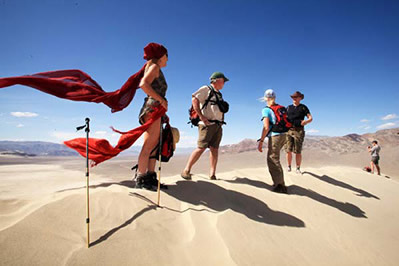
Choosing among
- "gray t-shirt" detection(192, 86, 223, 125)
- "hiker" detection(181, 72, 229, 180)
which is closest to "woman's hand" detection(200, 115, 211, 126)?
"hiker" detection(181, 72, 229, 180)

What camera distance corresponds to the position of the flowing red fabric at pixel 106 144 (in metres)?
2.55

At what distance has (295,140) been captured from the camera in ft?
17.4

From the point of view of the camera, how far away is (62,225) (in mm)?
1658

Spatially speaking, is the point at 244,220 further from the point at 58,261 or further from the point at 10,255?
the point at 10,255

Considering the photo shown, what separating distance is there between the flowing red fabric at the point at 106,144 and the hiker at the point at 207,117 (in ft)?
3.80

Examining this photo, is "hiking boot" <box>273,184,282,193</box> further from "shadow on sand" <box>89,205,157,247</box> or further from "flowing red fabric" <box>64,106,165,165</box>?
"flowing red fabric" <box>64,106,165,165</box>

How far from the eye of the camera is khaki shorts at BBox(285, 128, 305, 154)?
17.3ft

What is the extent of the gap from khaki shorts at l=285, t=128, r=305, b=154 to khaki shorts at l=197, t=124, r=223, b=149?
2.56m

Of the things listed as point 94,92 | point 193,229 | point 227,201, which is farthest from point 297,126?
point 94,92

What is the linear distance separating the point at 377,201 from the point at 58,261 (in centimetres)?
577

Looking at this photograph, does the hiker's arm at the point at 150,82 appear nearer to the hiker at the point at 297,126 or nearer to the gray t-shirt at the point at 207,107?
the gray t-shirt at the point at 207,107

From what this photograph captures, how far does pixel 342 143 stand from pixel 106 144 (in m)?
23.6

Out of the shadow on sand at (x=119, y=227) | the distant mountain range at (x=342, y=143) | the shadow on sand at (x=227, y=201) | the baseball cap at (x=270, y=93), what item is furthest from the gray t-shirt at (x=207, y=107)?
the distant mountain range at (x=342, y=143)

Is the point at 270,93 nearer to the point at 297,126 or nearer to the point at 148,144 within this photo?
the point at 297,126
